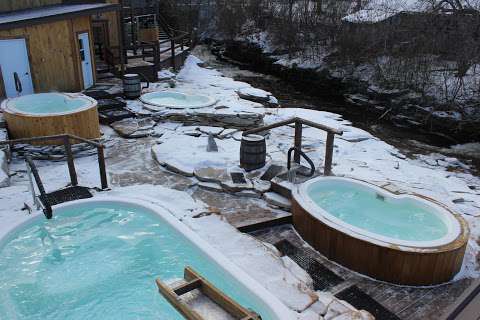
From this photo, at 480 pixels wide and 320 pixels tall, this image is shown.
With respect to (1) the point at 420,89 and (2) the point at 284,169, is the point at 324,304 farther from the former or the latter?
(1) the point at 420,89

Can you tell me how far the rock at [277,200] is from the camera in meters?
6.95

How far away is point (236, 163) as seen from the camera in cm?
821

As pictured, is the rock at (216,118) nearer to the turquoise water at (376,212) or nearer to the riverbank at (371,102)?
the turquoise water at (376,212)

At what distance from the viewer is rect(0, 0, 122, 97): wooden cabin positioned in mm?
10555

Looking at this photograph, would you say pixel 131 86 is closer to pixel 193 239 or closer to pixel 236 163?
pixel 236 163

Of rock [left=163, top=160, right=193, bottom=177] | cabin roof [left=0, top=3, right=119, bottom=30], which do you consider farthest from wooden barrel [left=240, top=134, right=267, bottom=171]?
cabin roof [left=0, top=3, right=119, bottom=30]

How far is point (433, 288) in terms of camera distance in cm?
551

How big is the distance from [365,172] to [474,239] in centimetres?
258

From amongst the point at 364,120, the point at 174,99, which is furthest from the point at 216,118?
the point at 364,120

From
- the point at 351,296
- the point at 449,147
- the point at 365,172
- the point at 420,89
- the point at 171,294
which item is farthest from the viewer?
the point at 420,89

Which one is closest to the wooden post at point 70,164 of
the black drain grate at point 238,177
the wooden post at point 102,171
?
the wooden post at point 102,171

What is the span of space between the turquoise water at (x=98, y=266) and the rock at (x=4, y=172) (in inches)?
56.2

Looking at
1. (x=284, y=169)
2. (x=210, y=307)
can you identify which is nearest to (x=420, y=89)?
(x=284, y=169)

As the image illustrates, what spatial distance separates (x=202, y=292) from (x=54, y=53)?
987 centimetres
